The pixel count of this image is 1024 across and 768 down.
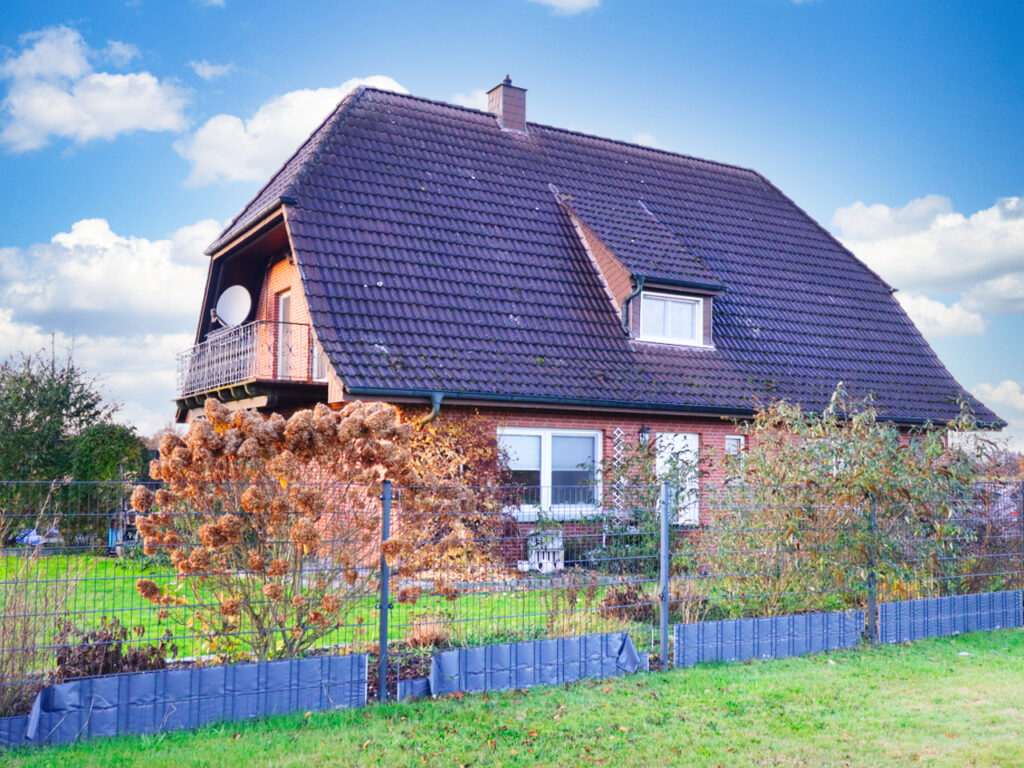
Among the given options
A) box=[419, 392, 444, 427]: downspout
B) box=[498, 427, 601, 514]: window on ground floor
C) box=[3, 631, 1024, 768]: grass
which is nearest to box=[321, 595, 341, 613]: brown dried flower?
box=[3, 631, 1024, 768]: grass

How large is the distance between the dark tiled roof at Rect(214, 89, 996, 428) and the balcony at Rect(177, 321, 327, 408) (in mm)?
1816

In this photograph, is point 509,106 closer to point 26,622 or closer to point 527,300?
point 527,300

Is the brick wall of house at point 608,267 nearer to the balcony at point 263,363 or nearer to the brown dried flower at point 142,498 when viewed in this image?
the balcony at point 263,363

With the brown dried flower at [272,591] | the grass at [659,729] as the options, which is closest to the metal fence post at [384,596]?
the grass at [659,729]

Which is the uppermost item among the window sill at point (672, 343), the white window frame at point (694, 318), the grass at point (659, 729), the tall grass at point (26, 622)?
the white window frame at point (694, 318)

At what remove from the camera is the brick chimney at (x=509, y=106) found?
21.0 m

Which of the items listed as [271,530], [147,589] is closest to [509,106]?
[271,530]

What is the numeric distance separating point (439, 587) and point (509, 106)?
15.7 m

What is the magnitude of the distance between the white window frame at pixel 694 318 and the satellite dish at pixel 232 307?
7522 millimetres

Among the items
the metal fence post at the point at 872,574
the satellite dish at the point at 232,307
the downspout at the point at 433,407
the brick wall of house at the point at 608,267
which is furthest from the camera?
the satellite dish at the point at 232,307

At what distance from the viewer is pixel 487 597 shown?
25.7 feet

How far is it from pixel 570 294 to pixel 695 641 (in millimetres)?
9688

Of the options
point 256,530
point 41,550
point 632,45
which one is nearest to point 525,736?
point 256,530

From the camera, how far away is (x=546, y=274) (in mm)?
17422
